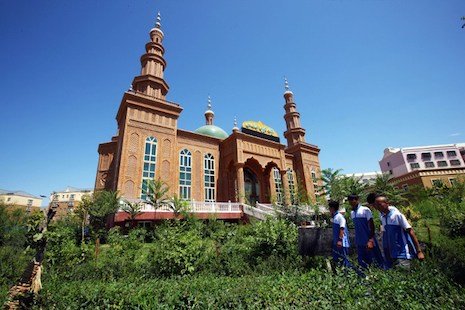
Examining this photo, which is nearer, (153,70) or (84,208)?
(84,208)

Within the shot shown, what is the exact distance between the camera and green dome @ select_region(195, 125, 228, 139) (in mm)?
27156

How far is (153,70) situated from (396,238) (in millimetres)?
22008

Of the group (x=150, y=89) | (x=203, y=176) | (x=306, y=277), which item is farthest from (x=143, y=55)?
(x=306, y=277)

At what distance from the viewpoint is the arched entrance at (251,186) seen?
2214 cm

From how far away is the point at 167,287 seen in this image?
3609 mm

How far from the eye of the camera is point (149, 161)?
56.3 feet

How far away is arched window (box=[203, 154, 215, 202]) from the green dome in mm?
6623

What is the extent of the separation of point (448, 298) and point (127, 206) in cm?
1521

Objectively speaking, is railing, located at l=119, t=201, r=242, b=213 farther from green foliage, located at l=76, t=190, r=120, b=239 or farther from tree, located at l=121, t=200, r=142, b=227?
green foliage, located at l=76, t=190, r=120, b=239

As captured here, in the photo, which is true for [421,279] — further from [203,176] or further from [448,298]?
[203,176]

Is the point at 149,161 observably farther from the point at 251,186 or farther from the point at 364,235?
the point at 364,235

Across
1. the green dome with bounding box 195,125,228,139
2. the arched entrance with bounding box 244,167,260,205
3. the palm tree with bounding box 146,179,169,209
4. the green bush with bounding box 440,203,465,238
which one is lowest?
the green bush with bounding box 440,203,465,238

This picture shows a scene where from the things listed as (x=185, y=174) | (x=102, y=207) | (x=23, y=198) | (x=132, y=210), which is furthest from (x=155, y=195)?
(x=23, y=198)

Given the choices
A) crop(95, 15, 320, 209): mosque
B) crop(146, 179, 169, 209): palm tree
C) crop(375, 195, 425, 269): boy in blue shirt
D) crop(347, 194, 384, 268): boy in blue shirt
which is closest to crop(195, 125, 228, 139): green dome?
crop(95, 15, 320, 209): mosque
